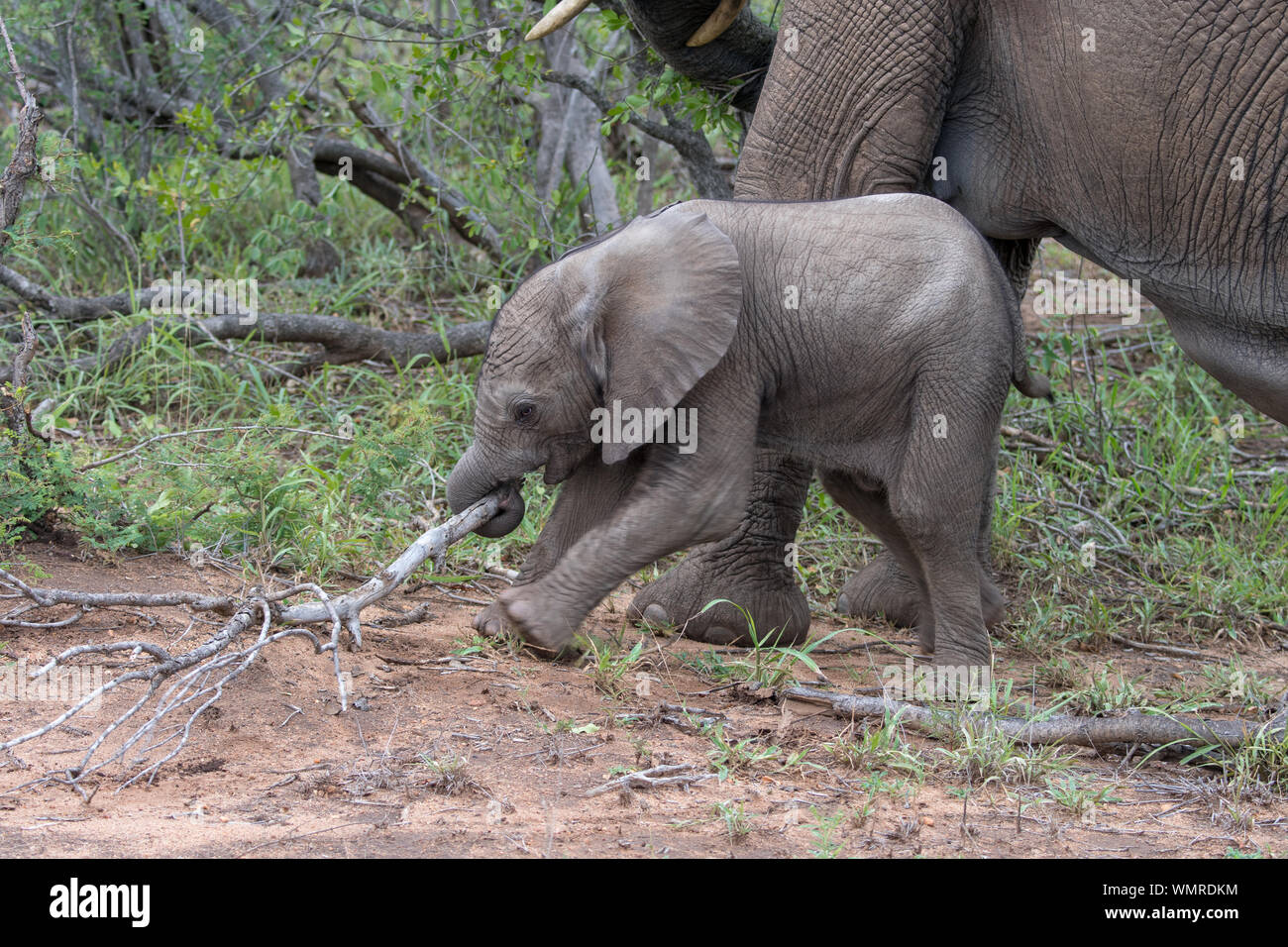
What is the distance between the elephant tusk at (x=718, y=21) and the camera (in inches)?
181

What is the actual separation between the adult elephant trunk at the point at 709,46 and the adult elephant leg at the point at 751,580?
1.32 meters

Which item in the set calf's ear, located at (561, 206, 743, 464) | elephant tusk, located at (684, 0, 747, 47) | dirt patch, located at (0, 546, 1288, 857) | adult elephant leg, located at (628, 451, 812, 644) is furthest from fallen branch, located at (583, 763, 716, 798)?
elephant tusk, located at (684, 0, 747, 47)

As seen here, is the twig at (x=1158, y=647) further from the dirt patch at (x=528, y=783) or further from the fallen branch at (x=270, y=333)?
the fallen branch at (x=270, y=333)

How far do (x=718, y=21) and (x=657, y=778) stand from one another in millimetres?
2488

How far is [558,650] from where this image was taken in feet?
13.0

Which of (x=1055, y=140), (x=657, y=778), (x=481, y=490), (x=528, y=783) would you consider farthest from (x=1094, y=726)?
(x=481, y=490)

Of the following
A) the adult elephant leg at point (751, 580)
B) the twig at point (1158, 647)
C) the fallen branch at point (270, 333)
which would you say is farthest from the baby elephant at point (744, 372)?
the fallen branch at point (270, 333)

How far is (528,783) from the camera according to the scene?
10.7ft

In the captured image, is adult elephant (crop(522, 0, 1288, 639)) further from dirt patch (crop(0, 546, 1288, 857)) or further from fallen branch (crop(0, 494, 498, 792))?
fallen branch (crop(0, 494, 498, 792))

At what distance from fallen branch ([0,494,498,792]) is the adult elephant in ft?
3.59

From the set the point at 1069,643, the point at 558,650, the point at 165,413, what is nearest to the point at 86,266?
the point at 165,413

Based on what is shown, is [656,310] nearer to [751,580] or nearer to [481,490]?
[481,490]
